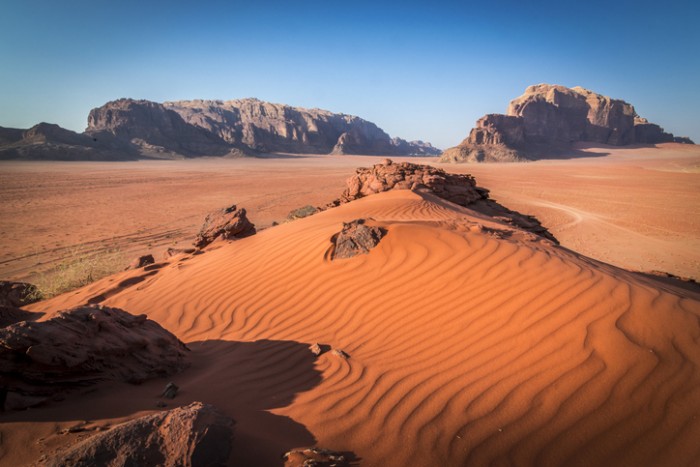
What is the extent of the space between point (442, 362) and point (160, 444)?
6.94 ft

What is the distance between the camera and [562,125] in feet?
320

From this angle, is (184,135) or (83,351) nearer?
(83,351)

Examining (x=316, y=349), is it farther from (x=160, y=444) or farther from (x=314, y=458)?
(x=160, y=444)

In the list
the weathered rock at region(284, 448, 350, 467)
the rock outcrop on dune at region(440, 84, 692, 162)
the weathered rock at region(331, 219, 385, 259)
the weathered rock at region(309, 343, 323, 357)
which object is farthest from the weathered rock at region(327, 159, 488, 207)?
the rock outcrop on dune at region(440, 84, 692, 162)

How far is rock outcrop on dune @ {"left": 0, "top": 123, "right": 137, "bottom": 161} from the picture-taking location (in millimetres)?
50594

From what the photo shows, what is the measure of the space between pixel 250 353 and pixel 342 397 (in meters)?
1.27

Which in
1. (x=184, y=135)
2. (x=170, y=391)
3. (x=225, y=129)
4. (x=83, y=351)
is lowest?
(x=170, y=391)

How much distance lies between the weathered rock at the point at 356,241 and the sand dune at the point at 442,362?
0.16 metres

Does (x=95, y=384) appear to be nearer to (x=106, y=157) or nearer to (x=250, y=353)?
(x=250, y=353)

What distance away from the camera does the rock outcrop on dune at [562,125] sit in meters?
80.1

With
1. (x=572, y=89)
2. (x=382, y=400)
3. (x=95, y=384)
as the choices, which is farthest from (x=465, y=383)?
(x=572, y=89)

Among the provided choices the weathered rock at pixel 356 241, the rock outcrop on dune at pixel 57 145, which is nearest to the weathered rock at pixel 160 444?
the weathered rock at pixel 356 241

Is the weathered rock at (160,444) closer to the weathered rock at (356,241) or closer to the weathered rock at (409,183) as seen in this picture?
the weathered rock at (356,241)

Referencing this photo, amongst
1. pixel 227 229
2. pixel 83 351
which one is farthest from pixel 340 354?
pixel 227 229
